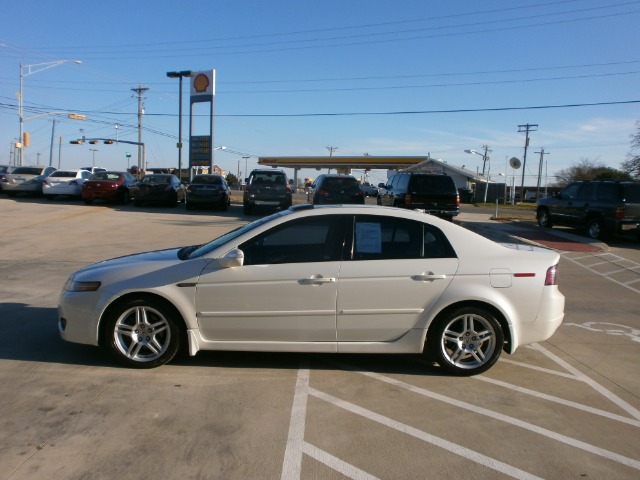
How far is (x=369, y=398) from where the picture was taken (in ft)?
14.9

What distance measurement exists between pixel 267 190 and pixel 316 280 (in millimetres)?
16903

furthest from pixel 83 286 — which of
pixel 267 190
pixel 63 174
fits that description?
pixel 63 174

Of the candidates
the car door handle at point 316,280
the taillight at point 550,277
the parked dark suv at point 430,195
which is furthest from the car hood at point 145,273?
the parked dark suv at point 430,195

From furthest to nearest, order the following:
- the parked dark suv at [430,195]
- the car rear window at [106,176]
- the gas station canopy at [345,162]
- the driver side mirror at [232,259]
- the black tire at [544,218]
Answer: the gas station canopy at [345,162] → the car rear window at [106,176] → the black tire at [544,218] → the parked dark suv at [430,195] → the driver side mirror at [232,259]

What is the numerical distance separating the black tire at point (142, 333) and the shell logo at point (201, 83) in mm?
32420

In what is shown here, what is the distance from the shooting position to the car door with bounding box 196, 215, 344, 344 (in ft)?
16.0

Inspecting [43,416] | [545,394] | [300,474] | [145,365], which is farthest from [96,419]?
[545,394]

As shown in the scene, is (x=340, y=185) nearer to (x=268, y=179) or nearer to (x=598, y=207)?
(x=268, y=179)

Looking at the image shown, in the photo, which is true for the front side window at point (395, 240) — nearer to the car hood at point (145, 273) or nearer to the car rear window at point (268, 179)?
the car hood at point (145, 273)

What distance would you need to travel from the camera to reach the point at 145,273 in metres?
4.96

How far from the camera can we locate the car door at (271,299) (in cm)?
489

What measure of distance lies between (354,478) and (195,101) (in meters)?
34.9

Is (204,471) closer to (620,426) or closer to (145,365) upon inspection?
(145,365)

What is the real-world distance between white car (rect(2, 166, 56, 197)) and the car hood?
83.1 ft
